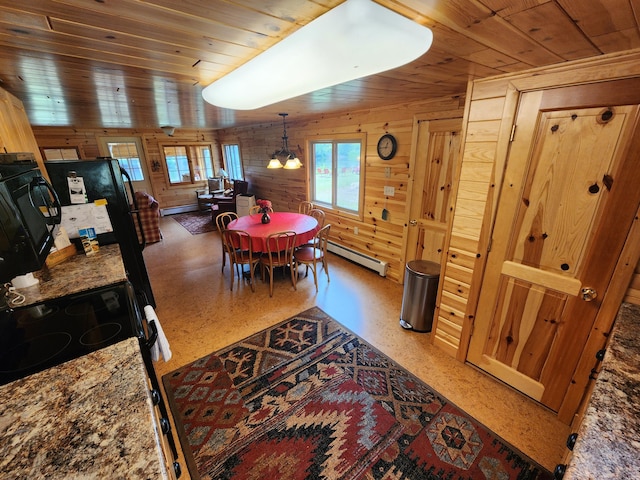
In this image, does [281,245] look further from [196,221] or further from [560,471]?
[196,221]

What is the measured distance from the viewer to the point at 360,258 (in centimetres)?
410

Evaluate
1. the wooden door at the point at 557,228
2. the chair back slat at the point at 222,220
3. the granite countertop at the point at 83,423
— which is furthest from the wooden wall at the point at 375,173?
the granite countertop at the point at 83,423

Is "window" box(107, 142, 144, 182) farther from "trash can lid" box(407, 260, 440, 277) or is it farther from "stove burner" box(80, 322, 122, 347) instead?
"trash can lid" box(407, 260, 440, 277)

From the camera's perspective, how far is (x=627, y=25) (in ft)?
3.38

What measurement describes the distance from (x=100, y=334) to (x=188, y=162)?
7.68 meters

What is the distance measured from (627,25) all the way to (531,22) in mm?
396

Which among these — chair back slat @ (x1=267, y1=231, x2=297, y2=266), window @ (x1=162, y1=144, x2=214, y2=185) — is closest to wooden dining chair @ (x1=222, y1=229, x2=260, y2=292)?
chair back slat @ (x1=267, y1=231, x2=297, y2=266)

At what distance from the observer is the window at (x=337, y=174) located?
4062 mm

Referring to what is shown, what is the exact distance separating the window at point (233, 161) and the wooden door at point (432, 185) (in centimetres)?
536

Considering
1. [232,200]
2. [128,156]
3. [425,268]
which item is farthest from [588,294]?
[128,156]

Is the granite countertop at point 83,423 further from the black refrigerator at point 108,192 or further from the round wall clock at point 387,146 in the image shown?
the round wall clock at point 387,146

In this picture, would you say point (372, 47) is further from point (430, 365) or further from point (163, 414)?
point (430, 365)

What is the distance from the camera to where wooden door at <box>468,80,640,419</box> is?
142 cm

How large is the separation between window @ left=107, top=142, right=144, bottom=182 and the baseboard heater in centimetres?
599
